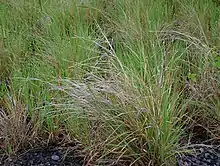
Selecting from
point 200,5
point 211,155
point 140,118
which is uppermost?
point 200,5

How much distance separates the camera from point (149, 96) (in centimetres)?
251

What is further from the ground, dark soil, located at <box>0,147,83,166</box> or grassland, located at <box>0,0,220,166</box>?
grassland, located at <box>0,0,220,166</box>

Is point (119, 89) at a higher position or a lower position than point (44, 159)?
higher

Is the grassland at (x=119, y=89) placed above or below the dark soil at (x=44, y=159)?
above

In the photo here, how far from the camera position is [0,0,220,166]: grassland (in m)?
2.49

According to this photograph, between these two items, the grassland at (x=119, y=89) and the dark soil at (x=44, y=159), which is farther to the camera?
the dark soil at (x=44, y=159)

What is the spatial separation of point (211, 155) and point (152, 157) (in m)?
0.37

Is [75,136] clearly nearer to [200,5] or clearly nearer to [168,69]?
[168,69]

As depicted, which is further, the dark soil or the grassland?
the dark soil

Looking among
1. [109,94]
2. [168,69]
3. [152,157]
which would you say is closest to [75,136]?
[109,94]

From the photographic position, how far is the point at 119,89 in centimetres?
258

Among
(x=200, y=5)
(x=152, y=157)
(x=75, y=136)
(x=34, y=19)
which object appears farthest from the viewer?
(x=34, y=19)

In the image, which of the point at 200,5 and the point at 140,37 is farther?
the point at 200,5

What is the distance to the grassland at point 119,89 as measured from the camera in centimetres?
249
